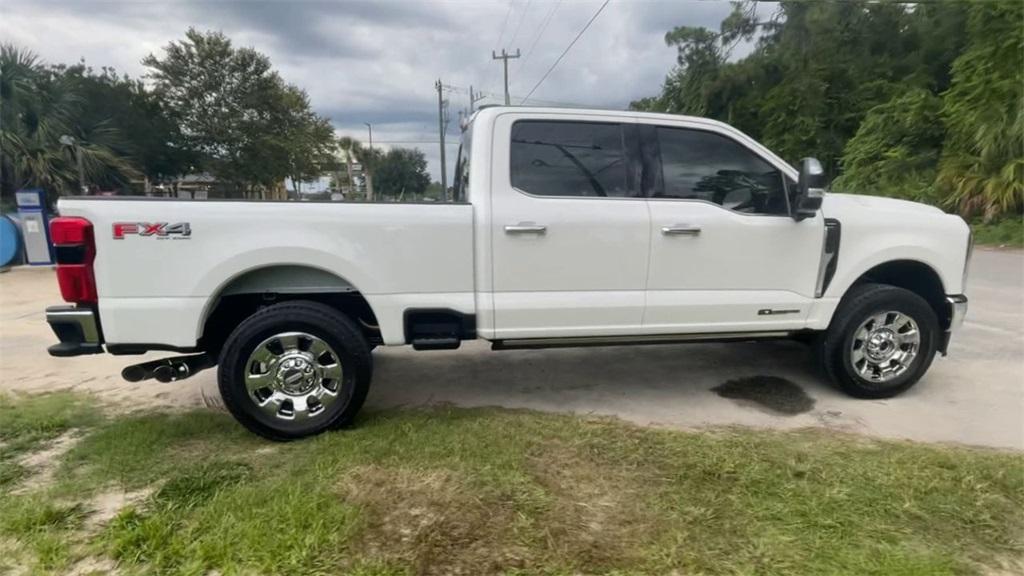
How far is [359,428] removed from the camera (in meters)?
3.65

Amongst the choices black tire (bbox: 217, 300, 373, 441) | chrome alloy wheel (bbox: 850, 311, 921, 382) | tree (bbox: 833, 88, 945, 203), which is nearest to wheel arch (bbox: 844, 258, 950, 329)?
chrome alloy wheel (bbox: 850, 311, 921, 382)

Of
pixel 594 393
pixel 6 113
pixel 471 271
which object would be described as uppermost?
pixel 6 113

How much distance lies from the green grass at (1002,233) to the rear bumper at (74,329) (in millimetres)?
15954

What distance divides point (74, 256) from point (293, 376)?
4.18 feet

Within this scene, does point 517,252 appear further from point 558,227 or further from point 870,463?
point 870,463

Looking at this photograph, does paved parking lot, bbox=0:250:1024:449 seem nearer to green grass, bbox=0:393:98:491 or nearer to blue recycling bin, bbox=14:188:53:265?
green grass, bbox=0:393:98:491

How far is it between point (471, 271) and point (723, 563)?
2014 mm

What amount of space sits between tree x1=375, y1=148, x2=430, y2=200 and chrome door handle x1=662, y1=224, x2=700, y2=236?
54.2 m

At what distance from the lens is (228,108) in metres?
30.7

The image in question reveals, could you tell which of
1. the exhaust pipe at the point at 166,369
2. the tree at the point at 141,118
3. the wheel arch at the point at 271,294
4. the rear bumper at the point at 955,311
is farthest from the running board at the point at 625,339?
the tree at the point at 141,118

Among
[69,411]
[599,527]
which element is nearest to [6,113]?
[69,411]

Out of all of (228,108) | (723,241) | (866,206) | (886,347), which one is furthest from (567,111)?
(228,108)

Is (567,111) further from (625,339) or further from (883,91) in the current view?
(883,91)

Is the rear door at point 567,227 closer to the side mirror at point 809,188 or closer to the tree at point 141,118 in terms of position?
the side mirror at point 809,188
